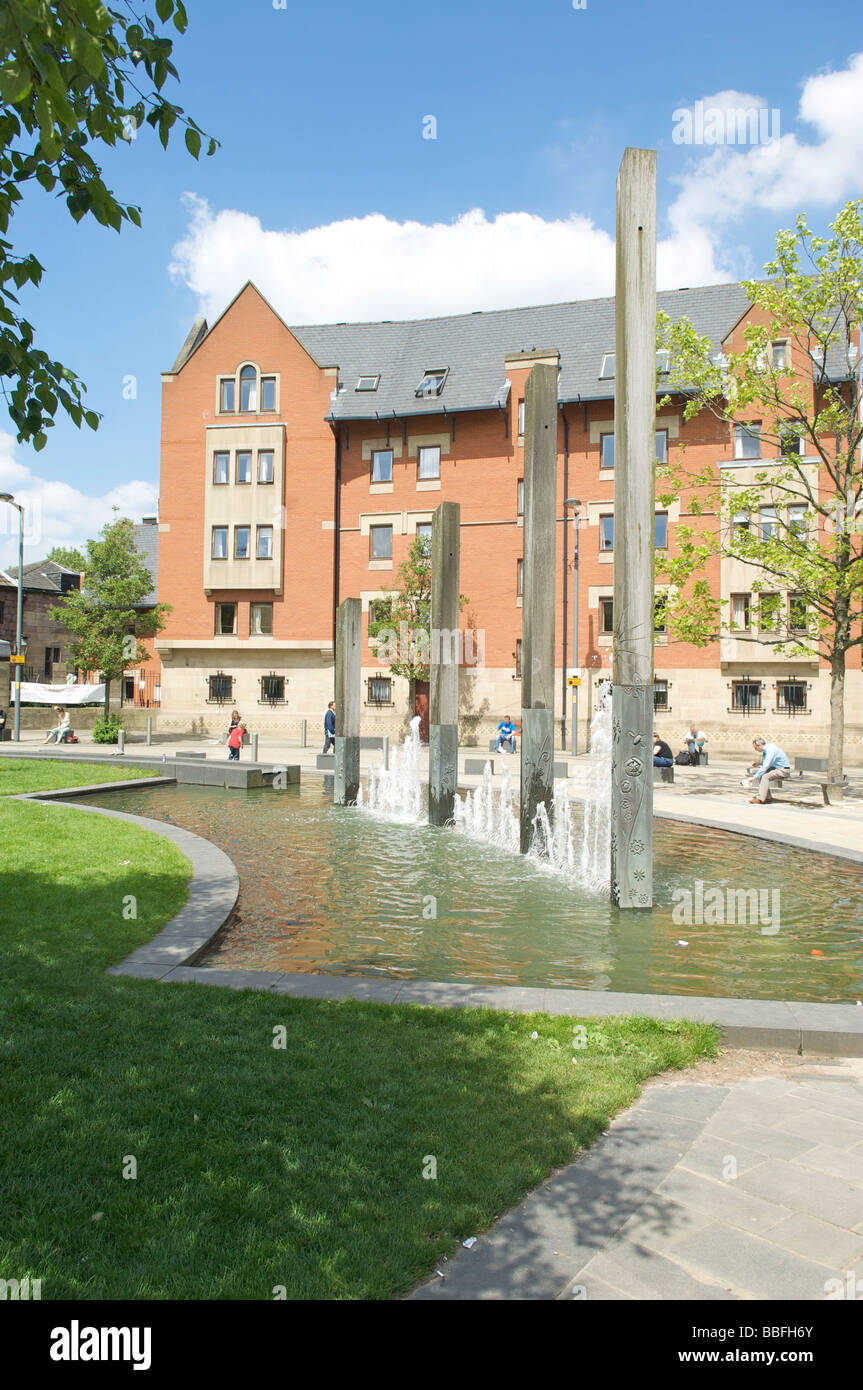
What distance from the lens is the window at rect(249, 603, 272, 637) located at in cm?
4256

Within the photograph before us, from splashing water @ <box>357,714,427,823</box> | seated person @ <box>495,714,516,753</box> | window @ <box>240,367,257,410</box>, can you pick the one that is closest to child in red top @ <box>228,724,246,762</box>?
splashing water @ <box>357,714,427,823</box>

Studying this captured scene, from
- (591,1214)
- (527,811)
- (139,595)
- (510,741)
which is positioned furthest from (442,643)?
(139,595)

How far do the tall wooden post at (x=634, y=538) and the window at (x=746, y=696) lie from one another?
2917 centimetres

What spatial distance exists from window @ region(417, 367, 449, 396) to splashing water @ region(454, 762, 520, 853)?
88.1 feet

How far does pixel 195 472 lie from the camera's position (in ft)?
141

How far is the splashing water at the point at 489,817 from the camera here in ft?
48.2

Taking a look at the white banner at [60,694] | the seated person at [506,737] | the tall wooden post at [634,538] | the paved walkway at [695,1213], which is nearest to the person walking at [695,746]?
the seated person at [506,737]

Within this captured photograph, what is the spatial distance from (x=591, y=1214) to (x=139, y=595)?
3672cm

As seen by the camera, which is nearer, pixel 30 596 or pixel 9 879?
pixel 9 879

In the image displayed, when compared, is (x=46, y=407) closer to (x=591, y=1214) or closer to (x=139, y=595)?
(x=591, y=1214)

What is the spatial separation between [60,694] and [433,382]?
2417 centimetres

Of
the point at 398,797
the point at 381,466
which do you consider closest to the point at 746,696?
the point at 381,466
